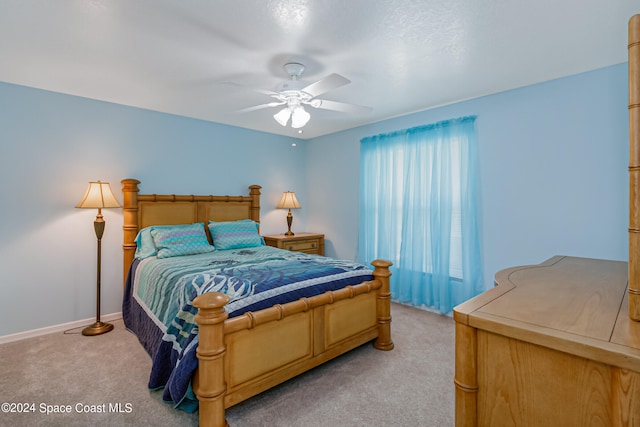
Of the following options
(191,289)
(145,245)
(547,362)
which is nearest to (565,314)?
(547,362)

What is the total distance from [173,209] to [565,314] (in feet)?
12.7

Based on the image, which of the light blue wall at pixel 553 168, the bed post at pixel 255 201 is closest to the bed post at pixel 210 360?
the light blue wall at pixel 553 168

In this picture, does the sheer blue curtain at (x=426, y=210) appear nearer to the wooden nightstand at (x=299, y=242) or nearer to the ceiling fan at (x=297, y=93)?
the wooden nightstand at (x=299, y=242)

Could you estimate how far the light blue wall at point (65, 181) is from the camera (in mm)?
2891

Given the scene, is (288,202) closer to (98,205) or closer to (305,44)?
(98,205)

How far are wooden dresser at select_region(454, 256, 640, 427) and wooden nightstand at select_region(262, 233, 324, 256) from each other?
333cm

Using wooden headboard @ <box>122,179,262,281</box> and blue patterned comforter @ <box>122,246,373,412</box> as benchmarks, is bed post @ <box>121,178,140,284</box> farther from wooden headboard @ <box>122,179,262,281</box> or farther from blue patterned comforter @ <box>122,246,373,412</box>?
blue patterned comforter @ <box>122,246,373,412</box>

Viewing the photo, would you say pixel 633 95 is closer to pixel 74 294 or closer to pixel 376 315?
pixel 376 315

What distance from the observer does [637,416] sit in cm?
74

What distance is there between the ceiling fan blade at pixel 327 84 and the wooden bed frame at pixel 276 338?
153cm

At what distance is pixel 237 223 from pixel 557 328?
139 inches

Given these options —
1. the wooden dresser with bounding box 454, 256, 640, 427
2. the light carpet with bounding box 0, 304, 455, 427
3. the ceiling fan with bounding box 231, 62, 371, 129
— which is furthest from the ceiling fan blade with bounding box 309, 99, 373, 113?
the light carpet with bounding box 0, 304, 455, 427

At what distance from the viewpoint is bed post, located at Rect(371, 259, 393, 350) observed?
8.85 feet

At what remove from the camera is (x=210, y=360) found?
65.3 inches
